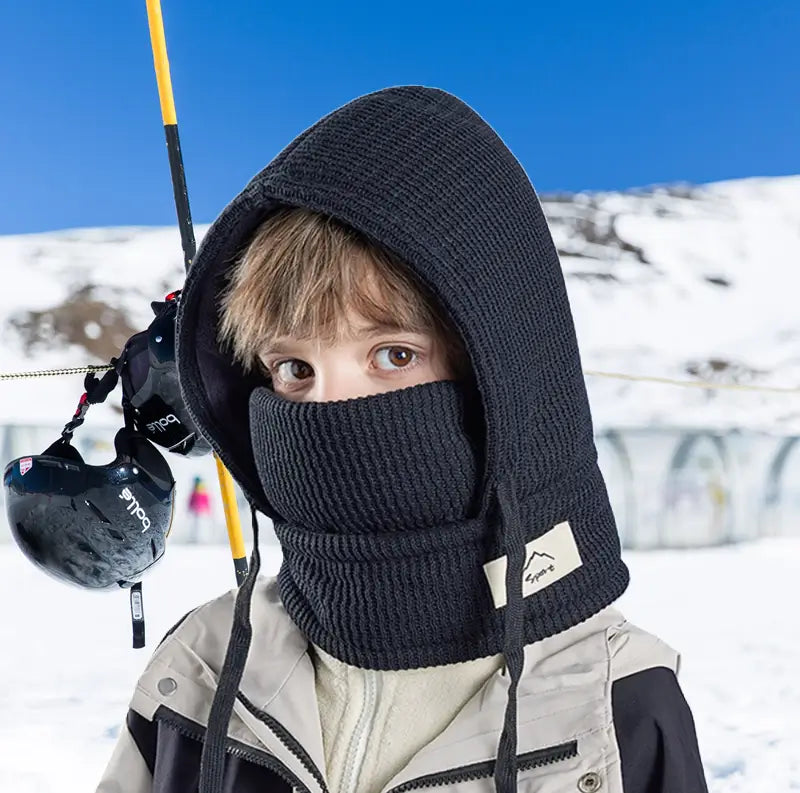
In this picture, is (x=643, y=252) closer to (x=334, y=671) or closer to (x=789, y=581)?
(x=789, y=581)

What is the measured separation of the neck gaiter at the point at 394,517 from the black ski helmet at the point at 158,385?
576mm

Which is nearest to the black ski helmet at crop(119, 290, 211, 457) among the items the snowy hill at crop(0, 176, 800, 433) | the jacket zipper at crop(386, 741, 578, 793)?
the jacket zipper at crop(386, 741, 578, 793)

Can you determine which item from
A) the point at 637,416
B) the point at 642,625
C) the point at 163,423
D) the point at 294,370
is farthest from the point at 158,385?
the point at 637,416

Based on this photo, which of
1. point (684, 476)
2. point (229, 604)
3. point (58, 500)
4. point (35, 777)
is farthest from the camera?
point (684, 476)

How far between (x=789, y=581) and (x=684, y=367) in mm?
1901

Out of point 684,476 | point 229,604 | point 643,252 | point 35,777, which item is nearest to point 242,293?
point 229,604

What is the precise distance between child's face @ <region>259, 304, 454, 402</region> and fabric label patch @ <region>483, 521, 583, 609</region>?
0.16m

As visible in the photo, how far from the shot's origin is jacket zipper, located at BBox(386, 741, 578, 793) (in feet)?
2.73

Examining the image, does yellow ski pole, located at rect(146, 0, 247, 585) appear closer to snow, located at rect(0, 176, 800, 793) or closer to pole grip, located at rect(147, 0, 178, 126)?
pole grip, located at rect(147, 0, 178, 126)

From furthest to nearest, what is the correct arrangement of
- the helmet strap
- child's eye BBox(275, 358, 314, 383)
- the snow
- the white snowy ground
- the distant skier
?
the distant skier → the snow → the white snowy ground → the helmet strap → child's eye BBox(275, 358, 314, 383)

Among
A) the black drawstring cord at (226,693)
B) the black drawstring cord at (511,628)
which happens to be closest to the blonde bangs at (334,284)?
the black drawstring cord at (511,628)

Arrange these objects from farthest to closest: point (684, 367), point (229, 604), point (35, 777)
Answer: point (684, 367)
point (35, 777)
point (229, 604)

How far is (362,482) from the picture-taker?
880mm

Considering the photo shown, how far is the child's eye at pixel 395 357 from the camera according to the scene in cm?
89
